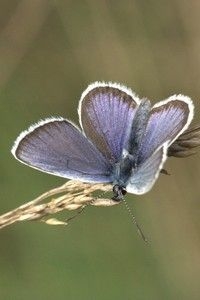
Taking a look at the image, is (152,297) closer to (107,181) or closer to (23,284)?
(23,284)

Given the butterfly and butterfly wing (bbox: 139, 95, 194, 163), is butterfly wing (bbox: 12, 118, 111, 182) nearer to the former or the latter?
the butterfly

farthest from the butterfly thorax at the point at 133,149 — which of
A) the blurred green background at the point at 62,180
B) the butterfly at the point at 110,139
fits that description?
the blurred green background at the point at 62,180

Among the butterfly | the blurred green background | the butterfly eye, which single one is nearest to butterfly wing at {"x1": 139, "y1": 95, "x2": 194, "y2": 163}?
the butterfly

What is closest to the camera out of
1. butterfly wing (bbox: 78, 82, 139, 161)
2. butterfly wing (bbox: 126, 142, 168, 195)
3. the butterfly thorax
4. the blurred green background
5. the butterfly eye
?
butterfly wing (bbox: 126, 142, 168, 195)

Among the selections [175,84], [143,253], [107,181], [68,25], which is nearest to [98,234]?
[143,253]

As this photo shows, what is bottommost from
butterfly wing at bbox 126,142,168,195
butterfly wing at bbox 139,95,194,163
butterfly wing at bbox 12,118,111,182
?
butterfly wing at bbox 126,142,168,195

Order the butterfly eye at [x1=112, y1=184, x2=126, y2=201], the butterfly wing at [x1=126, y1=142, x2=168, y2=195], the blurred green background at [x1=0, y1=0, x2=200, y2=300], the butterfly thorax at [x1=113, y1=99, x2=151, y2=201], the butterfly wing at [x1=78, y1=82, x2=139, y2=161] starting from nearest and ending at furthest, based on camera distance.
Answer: the butterfly wing at [x1=126, y1=142, x2=168, y2=195], the butterfly eye at [x1=112, y1=184, x2=126, y2=201], the butterfly thorax at [x1=113, y1=99, x2=151, y2=201], the butterfly wing at [x1=78, y1=82, x2=139, y2=161], the blurred green background at [x1=0, y1=0, x2=200, y2=300]
